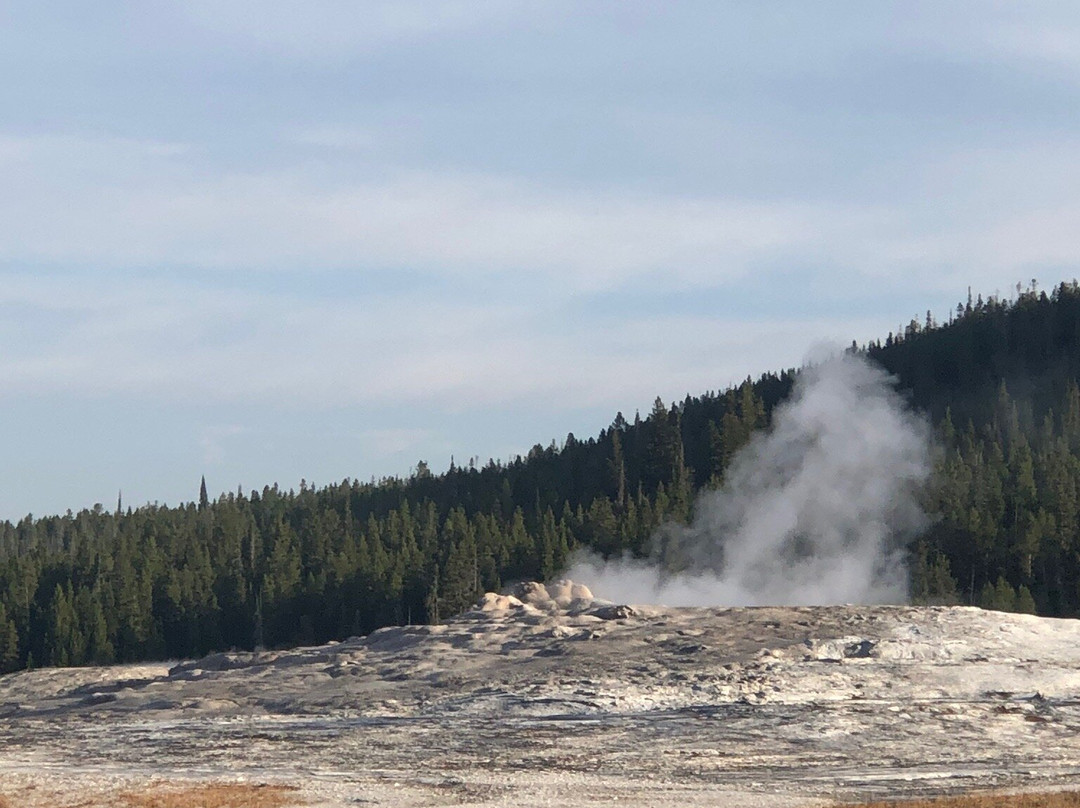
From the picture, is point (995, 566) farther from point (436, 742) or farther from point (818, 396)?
point (436, 742)

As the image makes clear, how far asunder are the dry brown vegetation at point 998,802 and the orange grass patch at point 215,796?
15.0 metres

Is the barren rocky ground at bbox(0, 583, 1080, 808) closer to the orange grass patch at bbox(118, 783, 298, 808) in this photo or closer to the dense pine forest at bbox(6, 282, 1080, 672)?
the orange grass patch at bbox(118, 783, 298, 808)

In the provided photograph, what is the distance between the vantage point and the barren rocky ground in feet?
134

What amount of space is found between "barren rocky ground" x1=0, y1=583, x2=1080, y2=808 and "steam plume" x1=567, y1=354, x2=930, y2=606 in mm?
28594

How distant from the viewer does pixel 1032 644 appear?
60.4m

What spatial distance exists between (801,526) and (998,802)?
78.6 metres

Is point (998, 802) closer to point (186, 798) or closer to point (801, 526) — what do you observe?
point (186, 798)

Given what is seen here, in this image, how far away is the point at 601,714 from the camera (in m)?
53.5

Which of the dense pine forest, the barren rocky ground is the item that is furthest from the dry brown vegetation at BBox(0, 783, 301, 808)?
the dense pine forest

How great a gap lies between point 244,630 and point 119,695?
6225 centimetres

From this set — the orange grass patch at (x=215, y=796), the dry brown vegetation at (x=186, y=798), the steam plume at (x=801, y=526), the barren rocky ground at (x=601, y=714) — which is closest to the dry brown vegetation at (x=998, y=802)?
the barren rocky ground at (x=601, y=714)

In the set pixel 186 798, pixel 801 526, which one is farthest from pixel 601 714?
pixel 801 526

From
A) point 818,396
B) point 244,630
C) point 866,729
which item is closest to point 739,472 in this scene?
point 818,396

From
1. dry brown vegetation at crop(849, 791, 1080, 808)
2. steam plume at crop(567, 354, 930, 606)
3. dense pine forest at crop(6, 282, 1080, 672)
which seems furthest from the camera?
dense pine forest at crop(6, 282, 1080, 672)
